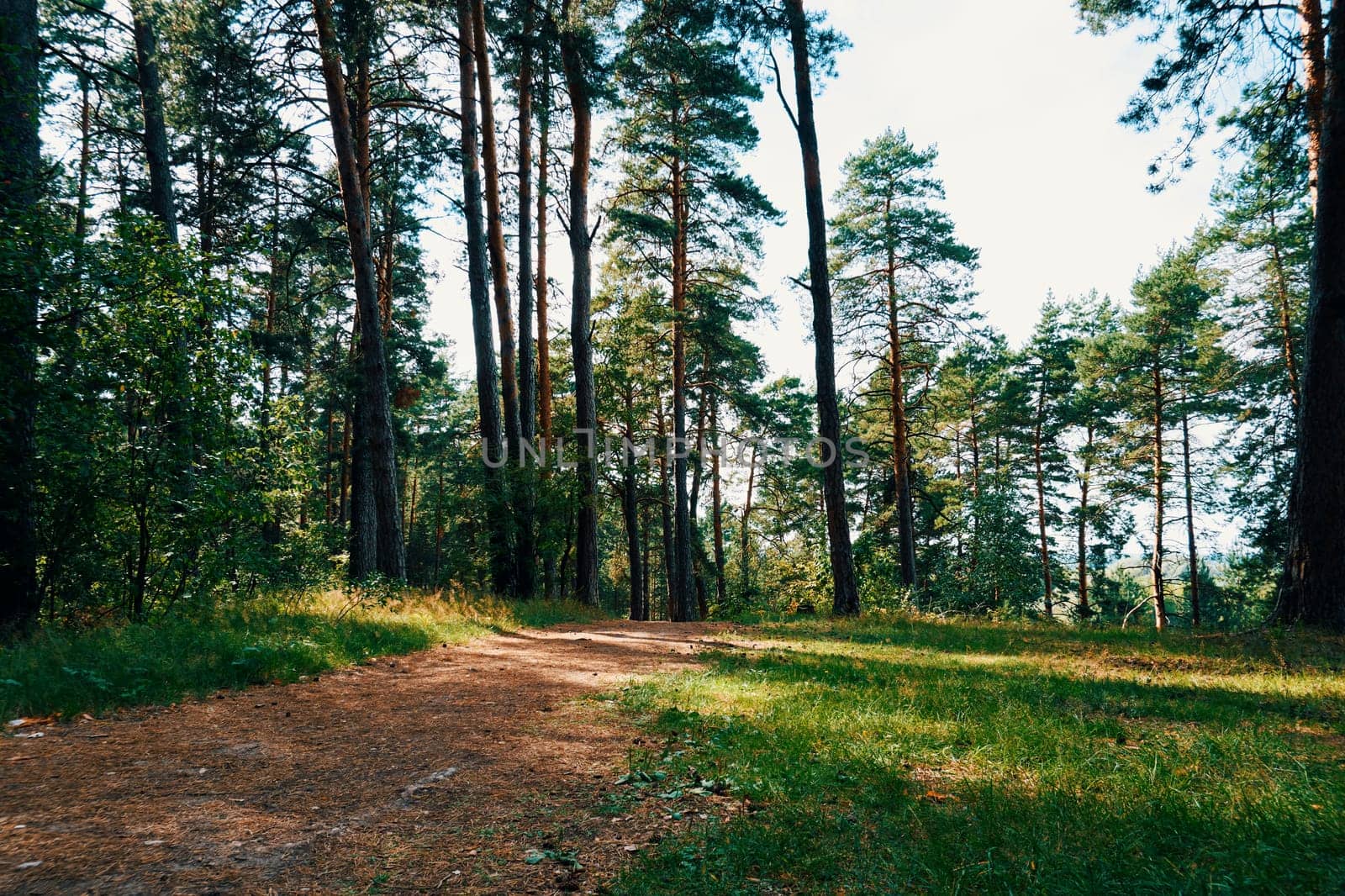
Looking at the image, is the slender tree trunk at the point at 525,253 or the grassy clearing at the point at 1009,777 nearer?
the grassy clearing at the point at 1009,777

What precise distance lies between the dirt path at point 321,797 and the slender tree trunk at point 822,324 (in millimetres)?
7850

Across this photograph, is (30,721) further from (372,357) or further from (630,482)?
(630,482)

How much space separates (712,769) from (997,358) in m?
30.6

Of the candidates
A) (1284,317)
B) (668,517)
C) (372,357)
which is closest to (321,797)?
(372,357)

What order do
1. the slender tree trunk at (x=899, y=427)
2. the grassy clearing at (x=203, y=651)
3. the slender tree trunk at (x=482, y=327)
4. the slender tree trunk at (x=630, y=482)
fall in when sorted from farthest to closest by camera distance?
1. the slender tree trunk at (x=630, y=482)
2. the slender tree trunk at (x=899, y=427)
3. the slender tree trunk at (x=482, y=327)
4. the grassy clearing at (x=203, y=651)

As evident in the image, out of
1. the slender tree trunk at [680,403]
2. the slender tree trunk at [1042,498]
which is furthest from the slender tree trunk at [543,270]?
the slender tree trunk at [1042,498]

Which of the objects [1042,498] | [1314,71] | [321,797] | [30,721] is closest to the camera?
[321,797]

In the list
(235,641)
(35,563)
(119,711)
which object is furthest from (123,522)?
(119,711)

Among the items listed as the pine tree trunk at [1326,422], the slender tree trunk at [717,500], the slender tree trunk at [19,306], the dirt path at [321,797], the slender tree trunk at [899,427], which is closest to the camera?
the dirt path at [321,797]

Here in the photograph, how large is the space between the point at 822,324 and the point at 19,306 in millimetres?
11207

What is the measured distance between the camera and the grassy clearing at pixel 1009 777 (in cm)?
232

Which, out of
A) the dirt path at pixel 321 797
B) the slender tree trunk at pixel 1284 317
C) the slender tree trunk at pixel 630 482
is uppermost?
the slender tree trunk at pixel 1284 317

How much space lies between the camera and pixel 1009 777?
10.7ft

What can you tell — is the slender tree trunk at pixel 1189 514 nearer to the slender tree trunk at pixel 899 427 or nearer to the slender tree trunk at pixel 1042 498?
the slender tree trunk at pixel 1042 498
